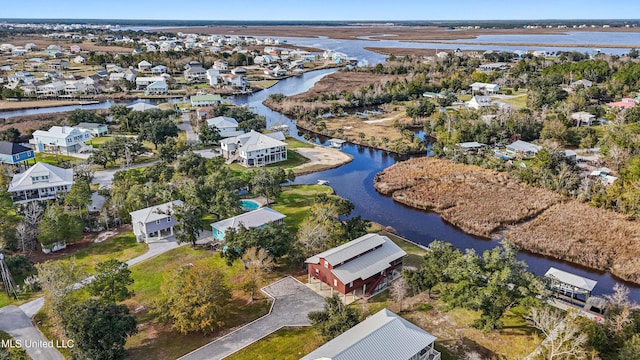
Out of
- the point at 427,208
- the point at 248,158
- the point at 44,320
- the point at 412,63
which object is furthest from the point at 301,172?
the point at 412,63

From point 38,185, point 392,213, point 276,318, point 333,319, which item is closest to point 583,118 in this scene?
point 392,213

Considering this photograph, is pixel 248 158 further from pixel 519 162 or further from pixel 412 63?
pixel 412 63

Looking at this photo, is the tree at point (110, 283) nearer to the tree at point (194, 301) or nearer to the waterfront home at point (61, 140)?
the tree at point (194, 301)

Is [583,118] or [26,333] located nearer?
[26,333]

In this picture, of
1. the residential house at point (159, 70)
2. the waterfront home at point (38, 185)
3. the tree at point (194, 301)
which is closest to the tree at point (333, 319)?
the tree at point (194, 301)

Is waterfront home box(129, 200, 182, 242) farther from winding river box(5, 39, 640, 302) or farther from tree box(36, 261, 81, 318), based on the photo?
winding river box(5, 39, 640, 302)

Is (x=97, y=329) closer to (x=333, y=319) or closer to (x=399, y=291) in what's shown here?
(x=333, y=319)
